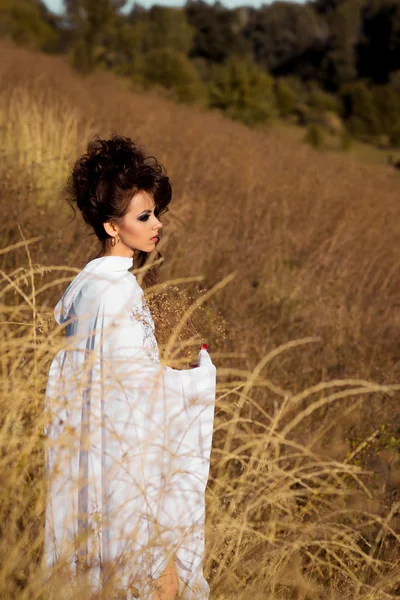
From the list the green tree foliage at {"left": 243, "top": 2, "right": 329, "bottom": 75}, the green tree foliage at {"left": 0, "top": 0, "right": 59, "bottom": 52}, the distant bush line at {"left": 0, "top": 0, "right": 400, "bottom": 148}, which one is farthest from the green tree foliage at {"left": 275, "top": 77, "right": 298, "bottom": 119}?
the green tree foliage at {"left": 243, "top": 2, "right": 329, "bottom": 75}

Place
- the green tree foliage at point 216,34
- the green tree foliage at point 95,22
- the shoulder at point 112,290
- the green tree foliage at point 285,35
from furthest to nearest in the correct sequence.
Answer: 1. the green tree foliage at point 285,35
2. the green tree foliage at point 216,34
3. the green tree foliage at point 95,22
4. the shoulder at point 112,290

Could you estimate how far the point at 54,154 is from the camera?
5.70 metres

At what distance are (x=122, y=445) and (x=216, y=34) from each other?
49.3 m

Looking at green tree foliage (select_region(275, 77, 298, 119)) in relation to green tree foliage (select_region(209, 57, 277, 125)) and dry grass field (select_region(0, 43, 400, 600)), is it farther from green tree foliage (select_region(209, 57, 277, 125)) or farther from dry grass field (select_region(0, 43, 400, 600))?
dry grass field (select_region(0, 43, 400, 600))

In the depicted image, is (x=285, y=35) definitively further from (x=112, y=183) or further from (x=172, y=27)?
(x=112, y=183)

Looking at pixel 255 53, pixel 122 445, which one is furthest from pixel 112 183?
pixel 255 53

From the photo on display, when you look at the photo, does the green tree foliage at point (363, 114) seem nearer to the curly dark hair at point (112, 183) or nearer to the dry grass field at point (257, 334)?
the dry grass field at point (257, 334)

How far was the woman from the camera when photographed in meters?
1.74

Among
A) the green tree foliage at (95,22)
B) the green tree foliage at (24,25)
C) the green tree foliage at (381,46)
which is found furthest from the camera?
the green tree foliage at (381,46)

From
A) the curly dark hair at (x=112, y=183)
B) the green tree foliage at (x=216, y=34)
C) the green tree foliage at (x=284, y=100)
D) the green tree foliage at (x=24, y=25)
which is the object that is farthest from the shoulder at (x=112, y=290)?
the green tree foliage at (x=216, y=34)

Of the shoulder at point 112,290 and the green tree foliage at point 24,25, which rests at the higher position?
the green tree foliage at point 24,25

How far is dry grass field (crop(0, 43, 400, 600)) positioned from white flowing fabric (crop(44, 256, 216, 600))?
7 centimetres

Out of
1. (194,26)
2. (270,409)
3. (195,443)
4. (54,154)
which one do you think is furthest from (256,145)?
(194,26)

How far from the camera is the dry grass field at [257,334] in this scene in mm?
1822
